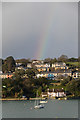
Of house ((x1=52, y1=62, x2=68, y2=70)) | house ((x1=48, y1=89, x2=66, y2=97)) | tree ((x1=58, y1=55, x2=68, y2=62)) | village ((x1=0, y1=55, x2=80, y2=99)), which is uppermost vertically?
tree ((x1=58, y1=55, x2=68, y2=62))

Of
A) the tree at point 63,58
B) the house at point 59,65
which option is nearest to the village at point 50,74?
the house at point 59,65

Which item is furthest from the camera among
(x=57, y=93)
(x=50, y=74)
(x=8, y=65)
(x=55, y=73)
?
(x=8, y=65)

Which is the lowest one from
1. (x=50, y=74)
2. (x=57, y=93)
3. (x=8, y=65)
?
(x=57, y=93)

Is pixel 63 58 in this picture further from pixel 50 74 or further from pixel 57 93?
pixel 57 93

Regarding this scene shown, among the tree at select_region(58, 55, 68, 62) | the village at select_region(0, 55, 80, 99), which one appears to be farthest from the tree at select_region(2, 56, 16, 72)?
the tree at select_region(58, 55, 68, 62)

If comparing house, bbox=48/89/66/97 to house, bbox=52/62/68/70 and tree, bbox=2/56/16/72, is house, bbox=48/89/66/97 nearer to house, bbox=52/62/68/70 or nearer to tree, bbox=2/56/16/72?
tree, bbox=2/56/16/72

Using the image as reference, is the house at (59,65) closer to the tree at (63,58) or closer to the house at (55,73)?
the tree at (63,58)

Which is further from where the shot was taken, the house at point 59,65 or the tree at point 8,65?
the house at point 59,65

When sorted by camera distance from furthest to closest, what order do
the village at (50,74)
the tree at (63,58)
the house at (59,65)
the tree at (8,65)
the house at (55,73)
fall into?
the tree at (63,58), the house at (59,65), the tree at (8,65), the house at (55,73), the village at (50,74)

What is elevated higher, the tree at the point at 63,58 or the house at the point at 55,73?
the tree at the point at 63,58

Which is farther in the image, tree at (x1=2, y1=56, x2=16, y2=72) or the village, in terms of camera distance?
tree at (x1=2, y1=56, x2=16, y2=72)

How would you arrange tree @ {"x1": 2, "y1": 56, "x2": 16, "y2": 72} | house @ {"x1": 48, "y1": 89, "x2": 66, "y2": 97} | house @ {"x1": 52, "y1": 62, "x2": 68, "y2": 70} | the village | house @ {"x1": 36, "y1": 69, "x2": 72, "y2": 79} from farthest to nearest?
house @ {"x1": 52, "y1": 62, "x2": 68, "y2": 70}, tree @ {"x1": 2, "y1": 56, "x2": 16, "y2": 72}, house @ {"x1": 36, "y1": 69, "x2": 72, "y2": 79}, the village, house @ {"x1": 48, "y1": 89, "x2": 66, "y2": 97}

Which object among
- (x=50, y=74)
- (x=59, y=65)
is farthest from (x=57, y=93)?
(x=59, y=65)
